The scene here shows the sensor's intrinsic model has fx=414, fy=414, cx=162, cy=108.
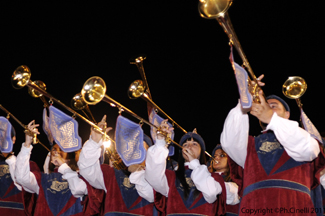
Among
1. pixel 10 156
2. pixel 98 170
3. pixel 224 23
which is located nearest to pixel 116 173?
pixel 98 170

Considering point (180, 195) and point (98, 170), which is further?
point (98, 170)

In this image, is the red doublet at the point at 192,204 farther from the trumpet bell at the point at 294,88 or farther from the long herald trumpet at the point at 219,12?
the long herald trumpet at the point at 219,12

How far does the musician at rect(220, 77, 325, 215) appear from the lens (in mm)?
3230

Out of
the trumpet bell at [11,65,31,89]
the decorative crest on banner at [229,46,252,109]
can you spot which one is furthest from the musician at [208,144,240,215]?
the trumpet bell at [11,65,31,89]

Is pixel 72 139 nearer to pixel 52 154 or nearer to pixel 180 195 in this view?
pixel 52 154

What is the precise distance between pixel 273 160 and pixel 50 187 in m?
2.85

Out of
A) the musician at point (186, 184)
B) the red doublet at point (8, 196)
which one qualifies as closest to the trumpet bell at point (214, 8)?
the musician at point (186, 184)

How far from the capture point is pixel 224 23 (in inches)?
123

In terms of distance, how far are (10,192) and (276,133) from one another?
12.4 ft

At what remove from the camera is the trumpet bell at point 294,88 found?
432 cm

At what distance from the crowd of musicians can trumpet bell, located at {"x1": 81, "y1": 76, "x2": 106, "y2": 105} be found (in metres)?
0.30

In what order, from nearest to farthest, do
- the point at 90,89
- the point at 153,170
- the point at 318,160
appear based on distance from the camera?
the point at 318,160 → the point at 153,170 → the point at 90,89

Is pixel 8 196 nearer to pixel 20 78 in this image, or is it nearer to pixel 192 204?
pixel 20 78

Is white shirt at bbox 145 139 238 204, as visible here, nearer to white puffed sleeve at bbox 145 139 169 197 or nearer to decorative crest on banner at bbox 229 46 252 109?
white puffed sleeve at bbox 145 139 169 197
